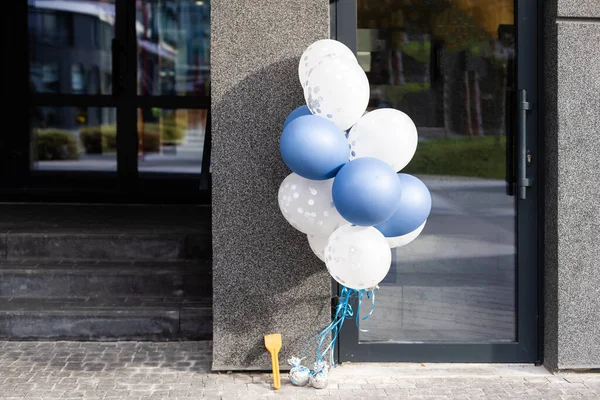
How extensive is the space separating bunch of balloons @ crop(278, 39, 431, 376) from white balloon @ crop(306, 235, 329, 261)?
0.09m

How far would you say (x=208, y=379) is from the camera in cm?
477

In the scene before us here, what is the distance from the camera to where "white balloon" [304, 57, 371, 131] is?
402 centimetres

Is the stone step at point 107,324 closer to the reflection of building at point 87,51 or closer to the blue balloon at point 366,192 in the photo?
the blue balloon at point 366,192

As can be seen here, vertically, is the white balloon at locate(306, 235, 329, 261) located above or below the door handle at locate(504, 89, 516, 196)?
below

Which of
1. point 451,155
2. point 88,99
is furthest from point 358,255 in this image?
point 88,99

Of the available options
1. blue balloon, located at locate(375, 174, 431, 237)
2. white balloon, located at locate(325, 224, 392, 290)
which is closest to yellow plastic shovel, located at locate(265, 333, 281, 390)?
white balloon, located at locate(325, 224, 392, 290)

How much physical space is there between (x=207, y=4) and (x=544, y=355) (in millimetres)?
5894

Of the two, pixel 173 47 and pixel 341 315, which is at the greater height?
pixel 173 47

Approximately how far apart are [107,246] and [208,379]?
201 cm

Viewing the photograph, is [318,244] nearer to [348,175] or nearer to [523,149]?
[348,175]

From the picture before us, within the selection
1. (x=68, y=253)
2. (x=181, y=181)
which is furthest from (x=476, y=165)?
(x=181, y=181)

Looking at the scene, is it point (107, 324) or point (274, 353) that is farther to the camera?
point (107, 324)

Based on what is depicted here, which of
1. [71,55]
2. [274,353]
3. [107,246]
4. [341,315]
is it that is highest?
[71,55]

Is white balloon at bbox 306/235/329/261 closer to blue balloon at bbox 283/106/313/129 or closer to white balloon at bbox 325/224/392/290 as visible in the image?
white balloon at bbox 325/224/392/290
